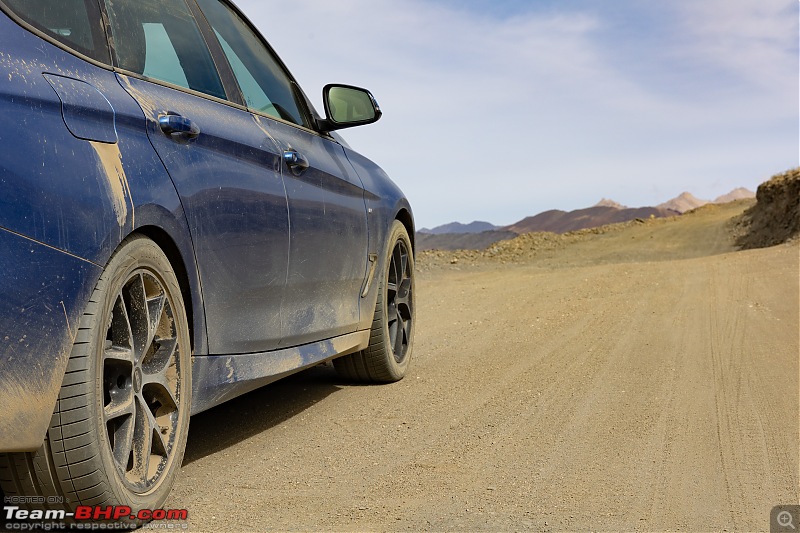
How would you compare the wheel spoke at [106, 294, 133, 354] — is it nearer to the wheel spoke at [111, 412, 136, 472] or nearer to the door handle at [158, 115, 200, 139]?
the wheel spoke at [111, 412, 136, 472]

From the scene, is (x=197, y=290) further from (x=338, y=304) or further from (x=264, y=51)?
(x=264, y=51)

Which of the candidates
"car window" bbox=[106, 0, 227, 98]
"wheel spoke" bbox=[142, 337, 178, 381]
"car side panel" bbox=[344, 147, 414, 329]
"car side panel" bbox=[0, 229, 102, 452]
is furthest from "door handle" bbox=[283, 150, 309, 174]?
"car side panel" bbox=[0, 229, 102, 452]

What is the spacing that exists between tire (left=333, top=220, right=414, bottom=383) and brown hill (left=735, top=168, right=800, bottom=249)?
2406cm

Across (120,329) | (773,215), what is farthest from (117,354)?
(773,215)

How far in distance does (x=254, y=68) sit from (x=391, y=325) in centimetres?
200

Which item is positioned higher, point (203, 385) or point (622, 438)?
point (203, 385)

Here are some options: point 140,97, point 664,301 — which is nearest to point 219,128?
point 140,97

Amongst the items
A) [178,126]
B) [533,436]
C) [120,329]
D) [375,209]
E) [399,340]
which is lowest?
[533,436]

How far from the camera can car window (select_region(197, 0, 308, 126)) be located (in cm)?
381

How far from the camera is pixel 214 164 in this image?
309 cm

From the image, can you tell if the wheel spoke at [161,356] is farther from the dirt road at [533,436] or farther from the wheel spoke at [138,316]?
the dirt road at [533,436]

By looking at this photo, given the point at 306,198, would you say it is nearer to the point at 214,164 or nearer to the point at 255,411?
the point at 214,164

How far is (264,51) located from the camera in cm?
441

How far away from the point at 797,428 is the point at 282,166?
2662mm
